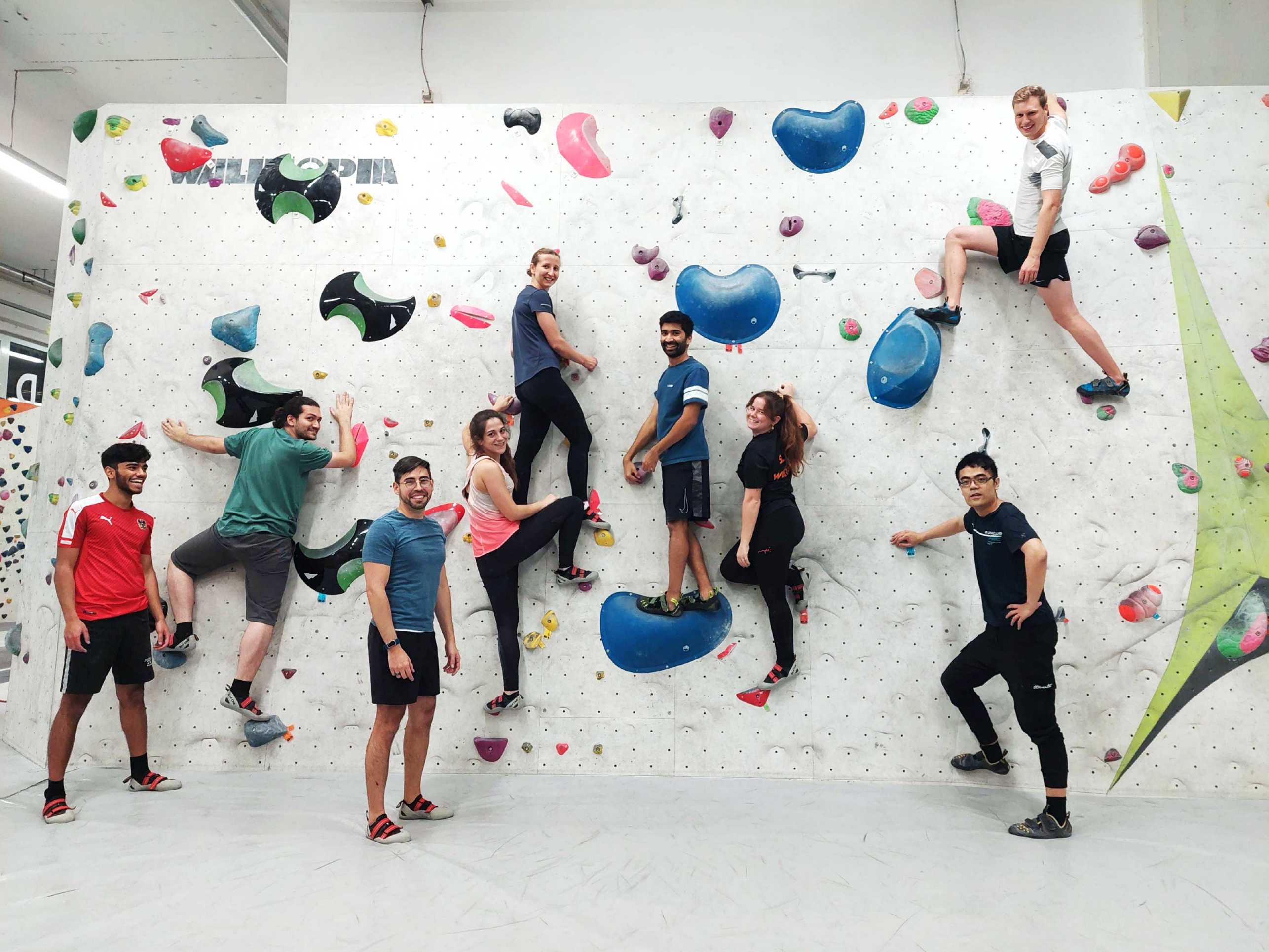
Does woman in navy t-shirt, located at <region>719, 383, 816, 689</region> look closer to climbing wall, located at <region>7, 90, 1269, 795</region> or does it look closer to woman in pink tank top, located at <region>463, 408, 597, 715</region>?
climbing wall, located at <region>7, 90, 1269, 795</region>

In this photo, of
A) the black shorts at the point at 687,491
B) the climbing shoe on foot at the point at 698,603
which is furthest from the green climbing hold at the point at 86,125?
the climbing shoe on foot at the point at 698,603

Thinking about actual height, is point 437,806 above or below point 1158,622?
below

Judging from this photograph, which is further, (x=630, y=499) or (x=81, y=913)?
(x=630, y=499)

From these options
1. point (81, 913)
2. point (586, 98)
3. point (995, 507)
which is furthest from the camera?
point (586, 98)

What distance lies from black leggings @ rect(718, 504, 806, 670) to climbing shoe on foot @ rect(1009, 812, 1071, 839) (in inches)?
45.4

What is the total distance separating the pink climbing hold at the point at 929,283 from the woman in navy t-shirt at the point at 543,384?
1.76m

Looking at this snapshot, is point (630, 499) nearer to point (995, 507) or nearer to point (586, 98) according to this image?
point (995, 507)

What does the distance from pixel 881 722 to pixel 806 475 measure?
4.18ft

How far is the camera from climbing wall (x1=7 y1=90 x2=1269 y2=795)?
3.66 m

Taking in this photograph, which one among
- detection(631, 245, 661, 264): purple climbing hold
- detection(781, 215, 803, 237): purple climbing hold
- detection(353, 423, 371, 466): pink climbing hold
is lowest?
detection(353, 423, 371, 466): pink climbing hold

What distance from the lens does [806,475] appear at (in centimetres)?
383

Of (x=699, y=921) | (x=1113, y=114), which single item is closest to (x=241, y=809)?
(x=699, y=921)

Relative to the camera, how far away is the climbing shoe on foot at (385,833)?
2.75 metres

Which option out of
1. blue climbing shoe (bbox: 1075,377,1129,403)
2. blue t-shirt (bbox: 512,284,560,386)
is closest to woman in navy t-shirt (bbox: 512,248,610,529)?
blue t-shirt (bbox: 512,284,560,386)
